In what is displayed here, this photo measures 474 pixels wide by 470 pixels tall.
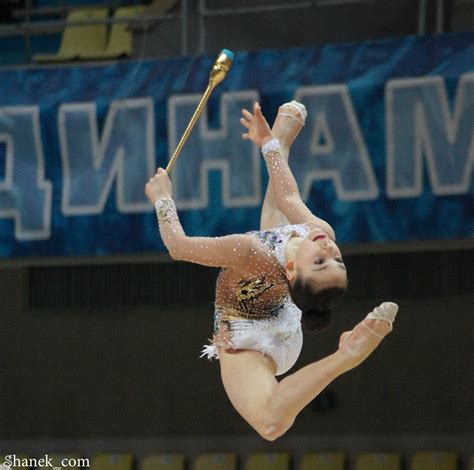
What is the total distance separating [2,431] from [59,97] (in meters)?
2.53

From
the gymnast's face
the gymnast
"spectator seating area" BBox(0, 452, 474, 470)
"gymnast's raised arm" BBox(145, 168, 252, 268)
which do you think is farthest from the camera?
"spectator seating area" BBox(0, 452, 474, 470)

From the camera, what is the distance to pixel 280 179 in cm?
394

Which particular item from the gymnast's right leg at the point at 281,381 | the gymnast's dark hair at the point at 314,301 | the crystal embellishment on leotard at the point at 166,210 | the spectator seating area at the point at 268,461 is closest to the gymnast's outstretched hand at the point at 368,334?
the gymnast's right leg at the point at 281,381

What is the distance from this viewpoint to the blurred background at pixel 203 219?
576cm

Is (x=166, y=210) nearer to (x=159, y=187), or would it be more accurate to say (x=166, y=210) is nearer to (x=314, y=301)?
(x=159, y=187)

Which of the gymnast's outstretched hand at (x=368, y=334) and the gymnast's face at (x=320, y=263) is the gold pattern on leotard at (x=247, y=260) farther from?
the gymnast's outstretched hand at (x=368, y=334)

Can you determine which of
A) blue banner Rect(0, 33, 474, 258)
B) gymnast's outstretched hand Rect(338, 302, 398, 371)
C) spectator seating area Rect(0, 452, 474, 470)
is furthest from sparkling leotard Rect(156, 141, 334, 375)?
spectator seating area Rect(0, 452, 474, 470)

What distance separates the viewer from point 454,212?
5.68 meters

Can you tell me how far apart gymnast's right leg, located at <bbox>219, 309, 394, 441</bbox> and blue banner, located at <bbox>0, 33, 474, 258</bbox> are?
2.16 metres

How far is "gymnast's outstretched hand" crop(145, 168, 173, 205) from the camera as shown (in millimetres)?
3762

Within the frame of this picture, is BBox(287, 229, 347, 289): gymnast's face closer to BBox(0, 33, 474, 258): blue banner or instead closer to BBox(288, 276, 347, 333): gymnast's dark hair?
BBox(288, 276, 347, 333): gymnast's dark hair

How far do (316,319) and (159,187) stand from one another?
652 millimetres

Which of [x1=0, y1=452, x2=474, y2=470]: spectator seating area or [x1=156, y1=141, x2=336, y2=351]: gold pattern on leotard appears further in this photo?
[x1=0, y1=452, x2=474, y2=470]: spectator seating area

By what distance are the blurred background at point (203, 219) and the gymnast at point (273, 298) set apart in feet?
5.94
